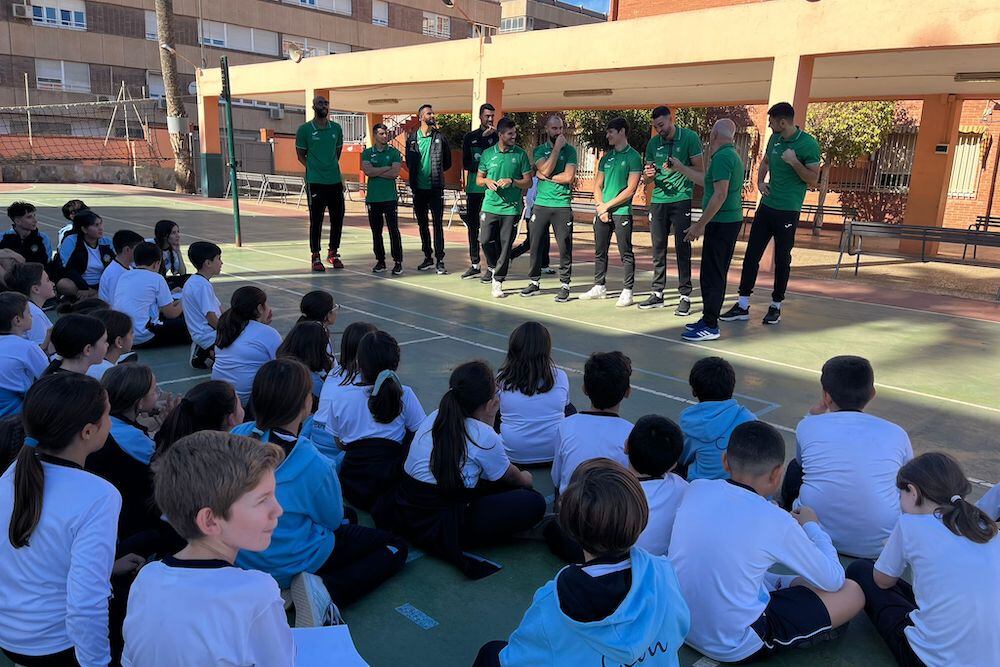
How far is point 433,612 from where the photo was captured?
9.12 feet

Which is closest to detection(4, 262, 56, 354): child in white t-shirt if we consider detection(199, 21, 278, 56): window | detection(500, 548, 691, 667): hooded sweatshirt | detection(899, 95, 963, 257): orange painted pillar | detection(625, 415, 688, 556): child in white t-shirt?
detection(625, 415, 688, 556): child in white t-shirt

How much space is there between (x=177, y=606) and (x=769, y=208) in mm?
6995

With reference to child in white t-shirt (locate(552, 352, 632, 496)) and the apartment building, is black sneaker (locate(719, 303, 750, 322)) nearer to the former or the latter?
child in white t-shirt (locate(552, 352, 632, 496))

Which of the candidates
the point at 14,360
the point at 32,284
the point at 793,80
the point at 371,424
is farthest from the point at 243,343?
the point at 793,80

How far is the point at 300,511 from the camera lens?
2645 millimetres

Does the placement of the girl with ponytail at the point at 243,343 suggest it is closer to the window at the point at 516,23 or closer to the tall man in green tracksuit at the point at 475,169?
the tall man in green tracksuit at the point at 475,169

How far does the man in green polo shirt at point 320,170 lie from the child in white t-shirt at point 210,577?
8.25 m

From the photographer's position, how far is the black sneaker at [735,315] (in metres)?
7.74

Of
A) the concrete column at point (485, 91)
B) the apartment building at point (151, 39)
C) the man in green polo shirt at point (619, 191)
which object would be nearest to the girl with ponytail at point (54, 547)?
the man in green polo shirt at point (619, 191)

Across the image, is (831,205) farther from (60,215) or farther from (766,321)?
(60,215)

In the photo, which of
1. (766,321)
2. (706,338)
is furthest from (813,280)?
(706,338)

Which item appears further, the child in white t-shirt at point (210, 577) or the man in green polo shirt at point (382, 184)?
the man in green polo shirt at point (382, 184)

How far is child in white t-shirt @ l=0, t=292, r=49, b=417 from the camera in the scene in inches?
141

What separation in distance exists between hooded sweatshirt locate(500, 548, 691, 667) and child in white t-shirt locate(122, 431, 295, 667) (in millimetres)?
644
